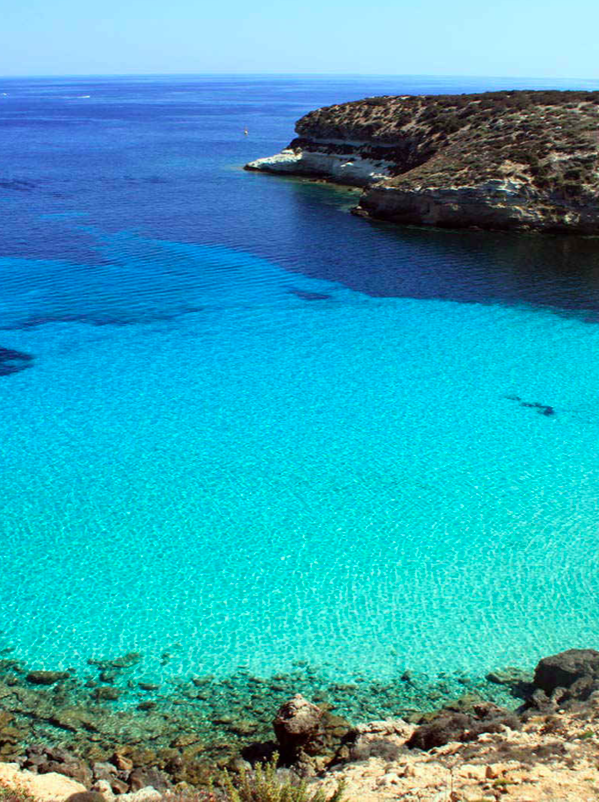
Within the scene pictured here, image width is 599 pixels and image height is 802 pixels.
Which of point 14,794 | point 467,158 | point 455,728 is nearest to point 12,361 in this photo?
point 14,794

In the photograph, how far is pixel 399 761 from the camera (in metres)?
9.62

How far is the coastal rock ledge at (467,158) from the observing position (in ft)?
143

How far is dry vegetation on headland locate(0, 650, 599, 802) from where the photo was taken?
8500 millimetres

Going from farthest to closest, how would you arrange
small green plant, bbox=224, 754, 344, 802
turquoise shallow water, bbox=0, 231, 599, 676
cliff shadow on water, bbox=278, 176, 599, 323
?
cliff shadow on water, bbox=278, 176, 599, 323
turquoise shallow water, bbox=0, 231, 599, 676
small green plant, bbox=224, 754, 344, 802

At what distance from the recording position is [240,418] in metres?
22.0

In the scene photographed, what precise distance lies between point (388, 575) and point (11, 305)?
22448 mm

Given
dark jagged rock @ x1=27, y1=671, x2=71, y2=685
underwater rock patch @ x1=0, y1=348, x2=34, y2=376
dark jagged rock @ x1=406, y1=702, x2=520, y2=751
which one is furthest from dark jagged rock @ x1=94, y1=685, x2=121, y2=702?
underwater rock patch @ x1=0, y1=348, x2=34, y2=376

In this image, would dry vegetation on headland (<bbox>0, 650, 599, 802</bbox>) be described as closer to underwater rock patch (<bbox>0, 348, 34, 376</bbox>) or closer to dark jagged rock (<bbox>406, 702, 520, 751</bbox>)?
dark jagged rock (<bbox>406, 702, 520, 751</bbox>)

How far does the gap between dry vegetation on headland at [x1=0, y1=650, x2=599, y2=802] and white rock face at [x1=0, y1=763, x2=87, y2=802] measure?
2 centimetres

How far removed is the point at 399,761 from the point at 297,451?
11.1m

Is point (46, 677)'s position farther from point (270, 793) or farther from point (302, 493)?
point (302, 493)

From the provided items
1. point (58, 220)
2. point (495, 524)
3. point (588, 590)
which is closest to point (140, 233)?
point (58, 220)

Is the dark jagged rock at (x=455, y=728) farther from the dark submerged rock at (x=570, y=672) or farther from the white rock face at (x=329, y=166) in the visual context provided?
the white rock face at (x=329, y=166)

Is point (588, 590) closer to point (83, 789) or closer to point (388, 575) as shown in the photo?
point (388, 575)
